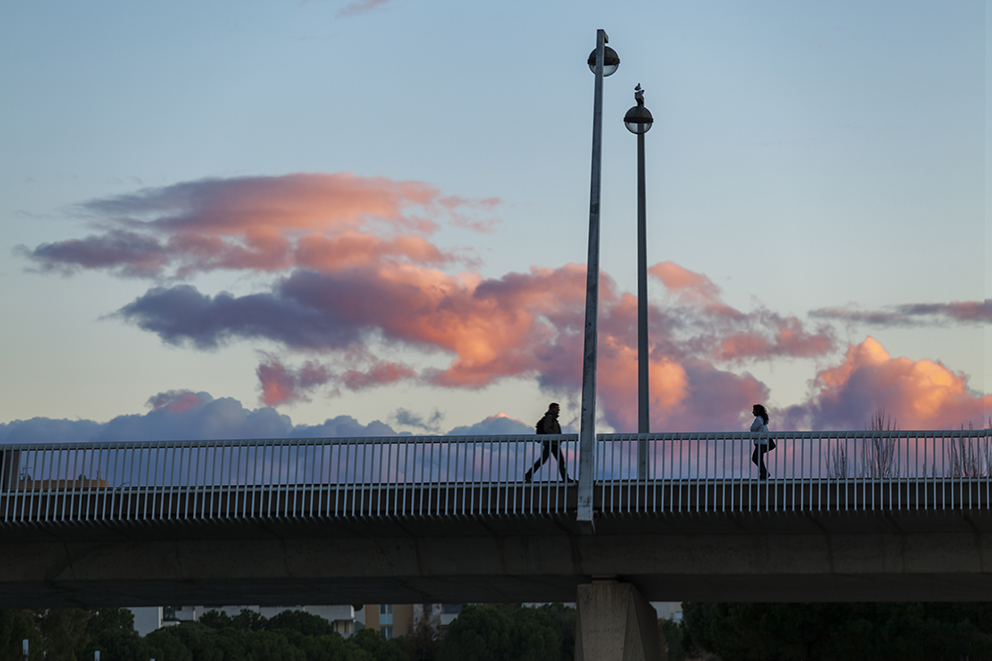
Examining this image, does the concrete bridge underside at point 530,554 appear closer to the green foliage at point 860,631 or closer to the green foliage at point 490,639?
the green foliage at point 860,631

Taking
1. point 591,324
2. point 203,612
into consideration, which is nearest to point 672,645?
point 203,612

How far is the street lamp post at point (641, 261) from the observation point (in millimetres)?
27984

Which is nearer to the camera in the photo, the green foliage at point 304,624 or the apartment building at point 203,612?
the green foliage at point 304,624

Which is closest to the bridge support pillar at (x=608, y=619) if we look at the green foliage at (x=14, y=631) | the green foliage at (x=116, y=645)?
the green foliage at (x=14, y=631)

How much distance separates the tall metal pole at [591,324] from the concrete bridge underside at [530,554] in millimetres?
1177

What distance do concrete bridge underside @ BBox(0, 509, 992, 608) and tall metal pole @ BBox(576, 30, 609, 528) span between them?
3.86 ft

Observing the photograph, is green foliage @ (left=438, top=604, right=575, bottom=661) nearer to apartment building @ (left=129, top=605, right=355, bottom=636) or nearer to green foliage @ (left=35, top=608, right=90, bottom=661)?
apartment building @ (left=129, top=605, right=355, bottom=636)

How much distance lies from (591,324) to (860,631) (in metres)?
21.6

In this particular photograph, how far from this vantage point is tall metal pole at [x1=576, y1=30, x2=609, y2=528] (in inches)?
886

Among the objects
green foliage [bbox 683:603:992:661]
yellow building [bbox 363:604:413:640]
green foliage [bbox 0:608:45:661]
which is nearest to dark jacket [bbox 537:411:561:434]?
green foliage [bbox 683:603:992:661]

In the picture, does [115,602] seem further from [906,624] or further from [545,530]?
[906,624]

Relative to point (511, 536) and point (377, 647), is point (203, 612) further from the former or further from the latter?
point (511, 536)

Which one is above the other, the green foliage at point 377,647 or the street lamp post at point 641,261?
the street lamp post at point 641,261

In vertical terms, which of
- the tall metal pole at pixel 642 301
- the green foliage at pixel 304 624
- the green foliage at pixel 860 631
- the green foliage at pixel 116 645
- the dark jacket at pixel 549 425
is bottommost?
the green foliage at pixel 116 645
